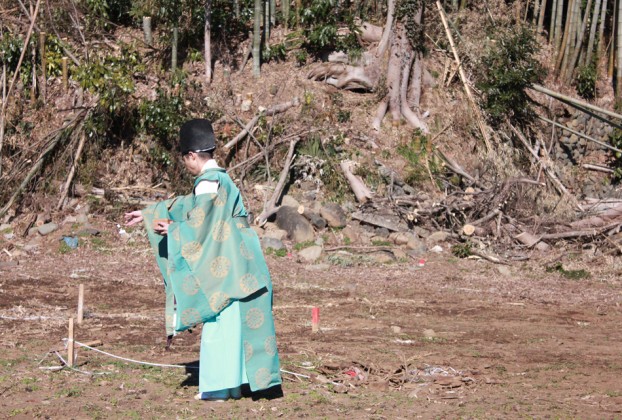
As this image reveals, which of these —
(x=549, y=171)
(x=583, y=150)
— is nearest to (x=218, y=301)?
(x=549, y=171)

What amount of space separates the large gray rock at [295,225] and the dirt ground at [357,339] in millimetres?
706

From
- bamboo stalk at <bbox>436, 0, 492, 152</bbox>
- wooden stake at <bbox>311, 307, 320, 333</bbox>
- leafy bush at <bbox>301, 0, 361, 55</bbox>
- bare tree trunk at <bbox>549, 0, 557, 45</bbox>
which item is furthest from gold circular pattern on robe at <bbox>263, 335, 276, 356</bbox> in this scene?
bare tree trunk at <bbox>549, 0, 557, 45</bbox>

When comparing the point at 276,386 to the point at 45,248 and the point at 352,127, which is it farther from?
the point at 352,127

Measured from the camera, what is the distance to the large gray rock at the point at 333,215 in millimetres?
11867

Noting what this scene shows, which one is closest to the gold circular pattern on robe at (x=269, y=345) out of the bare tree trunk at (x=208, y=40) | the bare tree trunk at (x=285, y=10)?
the bare tree trunk at (x=208, y=40)

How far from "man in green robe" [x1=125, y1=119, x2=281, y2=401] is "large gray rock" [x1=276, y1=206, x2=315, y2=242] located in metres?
6.31

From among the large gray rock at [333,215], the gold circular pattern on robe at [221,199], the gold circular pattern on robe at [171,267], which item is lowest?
the large gray rock at [333,215]

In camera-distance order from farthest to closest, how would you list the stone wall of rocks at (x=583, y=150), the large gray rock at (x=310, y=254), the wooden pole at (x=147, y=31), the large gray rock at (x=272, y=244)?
the wooden pole at (x=147, y=31), the stone wall of rocks at (x=583, y=150), the large gray rock at (x=272, y=244), the large gray rock at (x=310, y=254)

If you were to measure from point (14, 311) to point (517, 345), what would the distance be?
4.18 meters

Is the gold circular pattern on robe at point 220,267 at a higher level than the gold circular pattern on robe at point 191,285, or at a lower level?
higher

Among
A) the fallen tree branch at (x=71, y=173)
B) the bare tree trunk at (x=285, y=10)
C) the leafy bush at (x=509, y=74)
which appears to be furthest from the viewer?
the bare tree trunk at (x=285, y=10)

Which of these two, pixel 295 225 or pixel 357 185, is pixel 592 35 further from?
pixel 295 225

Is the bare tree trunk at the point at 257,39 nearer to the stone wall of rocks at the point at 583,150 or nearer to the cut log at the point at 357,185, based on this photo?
the cut log at the point at 357,185

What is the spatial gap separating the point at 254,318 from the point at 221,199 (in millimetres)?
686
